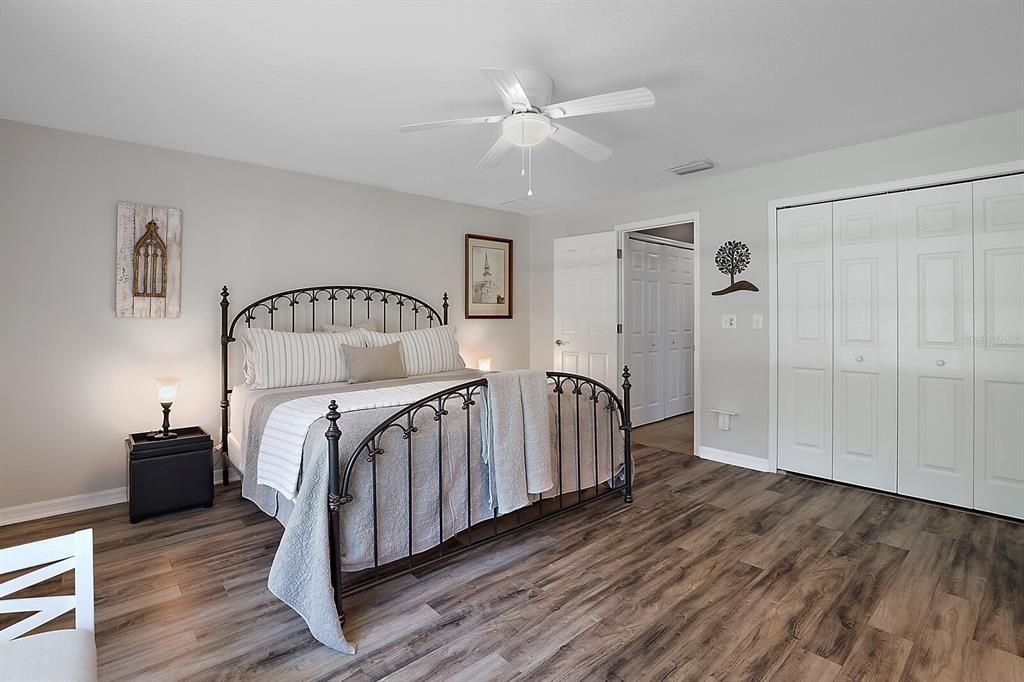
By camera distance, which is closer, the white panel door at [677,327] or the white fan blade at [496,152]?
the white fan blade at [496,152]

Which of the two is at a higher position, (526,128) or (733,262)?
(526,128)

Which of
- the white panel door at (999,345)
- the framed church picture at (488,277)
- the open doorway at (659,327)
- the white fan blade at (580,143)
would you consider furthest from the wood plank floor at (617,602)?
the framed church picture at (488,277)

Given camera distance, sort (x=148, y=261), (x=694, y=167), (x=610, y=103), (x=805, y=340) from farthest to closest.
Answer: (x=694, y=167), (x=805, y=340), (x=148, y=261), (x=610, y=103)

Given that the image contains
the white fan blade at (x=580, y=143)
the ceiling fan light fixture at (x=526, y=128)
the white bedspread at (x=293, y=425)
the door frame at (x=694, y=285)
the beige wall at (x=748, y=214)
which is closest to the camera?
the white bedspread at (x=293, y=425)

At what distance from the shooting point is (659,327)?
6.11m

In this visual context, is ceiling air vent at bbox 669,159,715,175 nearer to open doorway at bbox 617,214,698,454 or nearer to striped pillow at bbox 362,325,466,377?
open doorway at bbox 617,214,698,454

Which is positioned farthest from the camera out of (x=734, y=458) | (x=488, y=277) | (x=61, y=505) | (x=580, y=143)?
(x=488, y=277)

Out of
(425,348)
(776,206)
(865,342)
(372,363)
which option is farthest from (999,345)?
(372,363)

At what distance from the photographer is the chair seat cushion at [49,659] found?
1134 mm

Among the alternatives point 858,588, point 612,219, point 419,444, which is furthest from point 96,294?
point 858,588

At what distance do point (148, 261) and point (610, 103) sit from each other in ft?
11.0

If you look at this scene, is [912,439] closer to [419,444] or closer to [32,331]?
[419,444]

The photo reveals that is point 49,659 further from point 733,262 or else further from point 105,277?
point 733,262

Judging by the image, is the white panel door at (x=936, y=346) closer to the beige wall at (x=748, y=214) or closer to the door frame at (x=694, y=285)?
the beige wall at (x=748, y=214)
